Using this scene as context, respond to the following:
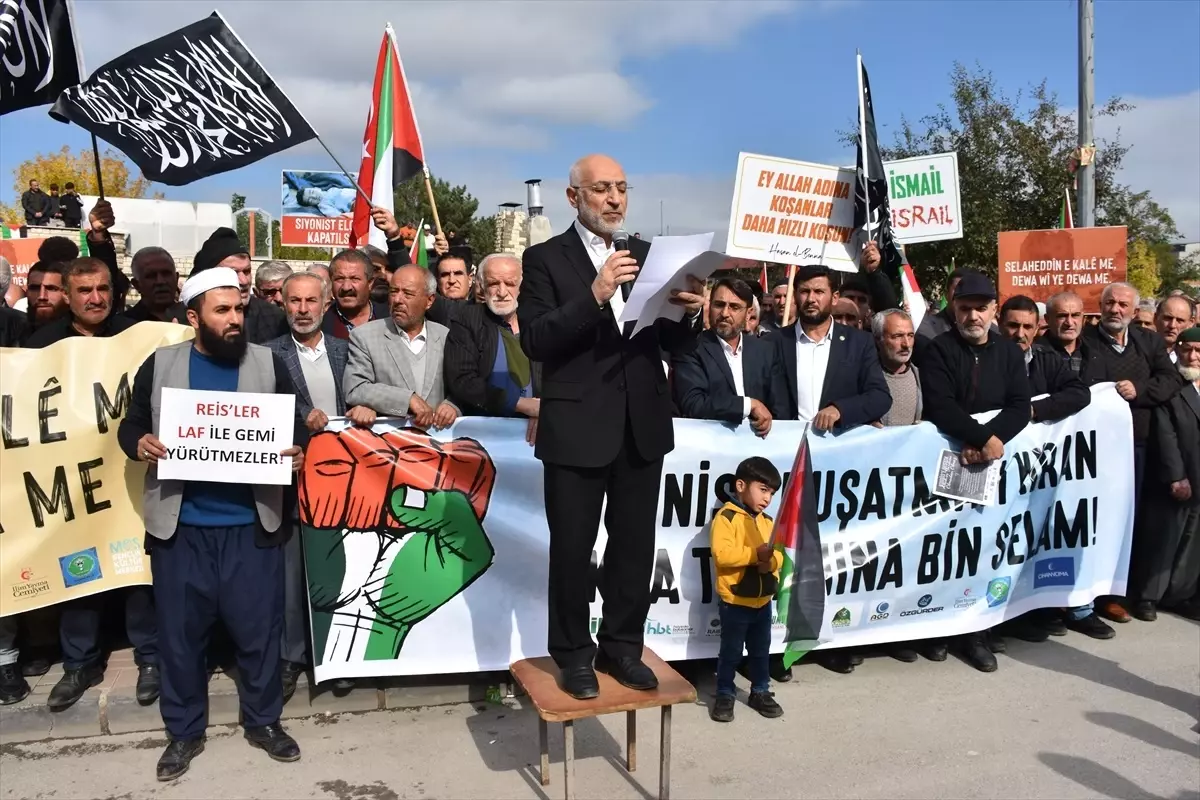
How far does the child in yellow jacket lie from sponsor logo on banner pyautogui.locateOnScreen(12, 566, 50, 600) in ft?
10.4

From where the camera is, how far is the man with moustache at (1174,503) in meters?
6.13

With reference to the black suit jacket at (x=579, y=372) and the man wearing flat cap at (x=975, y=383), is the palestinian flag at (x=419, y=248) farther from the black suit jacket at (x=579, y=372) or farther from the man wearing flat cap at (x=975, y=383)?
the black suit jacket at (x=579, y=372)

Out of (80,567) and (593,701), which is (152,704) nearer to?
(80,567)

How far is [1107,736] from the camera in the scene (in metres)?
4.46

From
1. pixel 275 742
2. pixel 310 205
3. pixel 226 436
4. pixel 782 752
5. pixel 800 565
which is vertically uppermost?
pixel 310 205

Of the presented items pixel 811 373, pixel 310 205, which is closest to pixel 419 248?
pixel 811 373

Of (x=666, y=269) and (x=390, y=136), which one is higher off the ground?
(x=390, y=136)

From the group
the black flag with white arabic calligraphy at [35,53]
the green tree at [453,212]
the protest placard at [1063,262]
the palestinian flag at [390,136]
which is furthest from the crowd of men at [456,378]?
the green tree at [453,212]

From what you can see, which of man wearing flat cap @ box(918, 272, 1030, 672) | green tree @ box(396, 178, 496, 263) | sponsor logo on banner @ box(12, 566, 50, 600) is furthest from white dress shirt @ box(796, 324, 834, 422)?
green tree @ box(396, 178, 496, 263)

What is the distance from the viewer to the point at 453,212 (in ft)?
163

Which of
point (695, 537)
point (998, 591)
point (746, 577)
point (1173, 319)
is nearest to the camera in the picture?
point (746, 577)

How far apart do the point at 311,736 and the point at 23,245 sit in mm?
13117

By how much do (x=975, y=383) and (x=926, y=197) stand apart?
3500 millimetres

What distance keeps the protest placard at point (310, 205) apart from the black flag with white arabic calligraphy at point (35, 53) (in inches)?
1029
